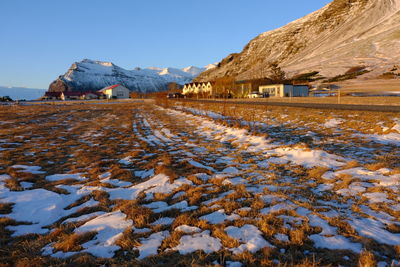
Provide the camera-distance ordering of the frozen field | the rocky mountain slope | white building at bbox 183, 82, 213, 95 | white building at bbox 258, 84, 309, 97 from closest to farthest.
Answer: the frozen field, white building at bbox 258, 84, 309, 97, white building at bbox 183, 82, 213, 95, the rocky mountain slope

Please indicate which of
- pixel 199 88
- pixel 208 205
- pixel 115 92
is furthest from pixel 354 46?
pixel 208 205

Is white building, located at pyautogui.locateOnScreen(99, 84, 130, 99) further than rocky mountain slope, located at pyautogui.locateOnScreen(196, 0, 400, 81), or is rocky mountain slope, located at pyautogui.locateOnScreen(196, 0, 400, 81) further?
white building, located at pyautogui.locateOnScreen(99, 84, 130, 99)

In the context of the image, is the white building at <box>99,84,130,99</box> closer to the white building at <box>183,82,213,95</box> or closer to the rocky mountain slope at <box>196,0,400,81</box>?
the white building at <box>183,82,213,95</box>

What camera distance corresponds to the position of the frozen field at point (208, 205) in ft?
10.0

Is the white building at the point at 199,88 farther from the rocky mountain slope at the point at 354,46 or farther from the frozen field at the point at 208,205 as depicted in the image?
the frozen field at the point at 208,205

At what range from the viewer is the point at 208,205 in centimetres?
452

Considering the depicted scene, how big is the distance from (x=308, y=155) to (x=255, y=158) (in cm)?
177

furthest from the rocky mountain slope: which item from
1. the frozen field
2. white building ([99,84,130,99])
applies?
the frozen field

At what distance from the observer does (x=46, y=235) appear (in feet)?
12.3

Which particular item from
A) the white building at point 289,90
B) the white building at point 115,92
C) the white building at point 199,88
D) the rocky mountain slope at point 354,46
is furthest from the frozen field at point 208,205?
the white building at point 115,92

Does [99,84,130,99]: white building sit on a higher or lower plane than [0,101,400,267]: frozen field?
higher

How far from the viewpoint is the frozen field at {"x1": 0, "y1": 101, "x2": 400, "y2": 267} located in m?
3.05

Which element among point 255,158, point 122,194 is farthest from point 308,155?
point 122,194

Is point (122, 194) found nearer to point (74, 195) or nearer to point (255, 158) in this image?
→ point (74, 195)
